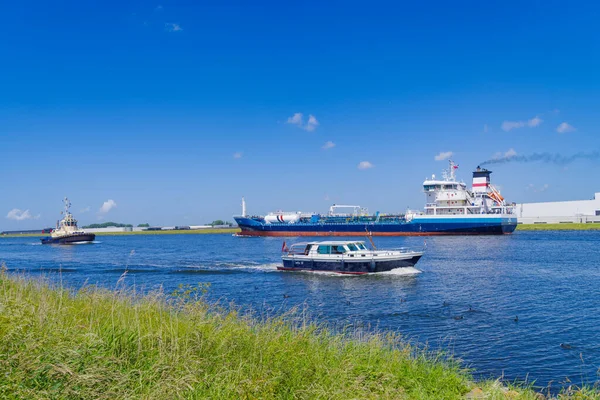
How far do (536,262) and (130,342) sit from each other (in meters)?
44.3

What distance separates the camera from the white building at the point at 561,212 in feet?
407

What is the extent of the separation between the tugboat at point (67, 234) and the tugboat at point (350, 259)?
7402 cm

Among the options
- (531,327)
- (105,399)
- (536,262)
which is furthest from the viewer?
(536,262)

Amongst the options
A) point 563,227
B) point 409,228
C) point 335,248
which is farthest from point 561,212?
point 335,248

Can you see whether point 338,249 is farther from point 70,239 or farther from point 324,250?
point 70,239

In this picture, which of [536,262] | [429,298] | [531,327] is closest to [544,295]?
[429,298]

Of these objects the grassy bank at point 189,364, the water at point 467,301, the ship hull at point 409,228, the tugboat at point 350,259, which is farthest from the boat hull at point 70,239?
the grassy bank at point 189,364

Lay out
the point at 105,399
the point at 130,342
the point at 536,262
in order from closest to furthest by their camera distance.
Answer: the point at 105,399 < the point at 130,342 < the point at 536,262

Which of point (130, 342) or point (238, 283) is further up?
point (130, 342)

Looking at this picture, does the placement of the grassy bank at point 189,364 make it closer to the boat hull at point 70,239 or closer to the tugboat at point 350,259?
the tugboat at point 350,259

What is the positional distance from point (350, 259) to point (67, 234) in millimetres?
80179

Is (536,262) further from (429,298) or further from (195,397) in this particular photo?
(195,397)

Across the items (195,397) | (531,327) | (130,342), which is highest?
(130,342)

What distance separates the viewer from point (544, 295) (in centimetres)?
2675
